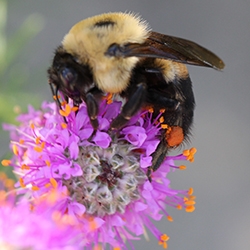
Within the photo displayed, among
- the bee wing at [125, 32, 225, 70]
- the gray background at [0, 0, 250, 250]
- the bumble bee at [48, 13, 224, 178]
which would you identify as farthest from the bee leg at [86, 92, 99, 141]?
the gray background at [0, 0, 250, 250]

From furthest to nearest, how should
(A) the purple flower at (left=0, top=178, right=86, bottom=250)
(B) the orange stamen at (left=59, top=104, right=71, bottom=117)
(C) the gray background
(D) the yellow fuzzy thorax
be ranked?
(C) the gray background < (B) the orange stamen at (left=59, top=104, right=71, bottom=117) < (D) the yellow fuzzy thorax < (A) the purple flower at (left=0, top=178, right=86, bottom=250)

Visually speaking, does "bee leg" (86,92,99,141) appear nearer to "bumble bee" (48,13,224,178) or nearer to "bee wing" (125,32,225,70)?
"bumble bee" (48,13,224,178)

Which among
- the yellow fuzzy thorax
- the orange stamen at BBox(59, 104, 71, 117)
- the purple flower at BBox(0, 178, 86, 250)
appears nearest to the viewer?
the purple flower at BBox(0, 178, 86, 250)

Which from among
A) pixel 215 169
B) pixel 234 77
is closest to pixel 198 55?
pixel 215 169

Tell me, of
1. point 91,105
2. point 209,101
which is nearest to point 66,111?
point 91,105

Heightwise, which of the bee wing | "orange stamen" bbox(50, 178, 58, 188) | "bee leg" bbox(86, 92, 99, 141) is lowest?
"orange stamen" bbox(50, 178, 58, 188)

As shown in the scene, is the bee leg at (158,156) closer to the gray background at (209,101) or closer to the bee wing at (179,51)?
the bee wing at (179,51)
